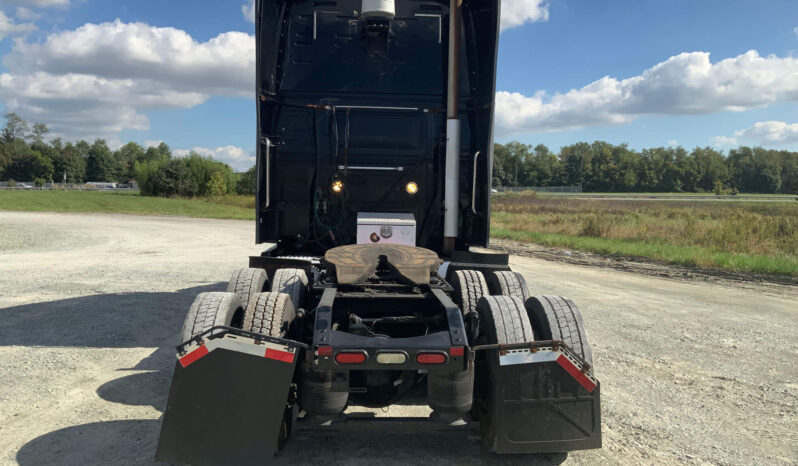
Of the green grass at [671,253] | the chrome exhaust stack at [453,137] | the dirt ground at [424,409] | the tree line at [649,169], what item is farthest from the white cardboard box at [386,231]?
the tree line at [649,169]

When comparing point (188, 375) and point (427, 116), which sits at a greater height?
point (427, 116)

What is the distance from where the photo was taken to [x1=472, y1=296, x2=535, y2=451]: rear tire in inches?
125

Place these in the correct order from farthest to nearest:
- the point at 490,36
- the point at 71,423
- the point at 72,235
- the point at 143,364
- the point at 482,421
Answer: the point at 72,235, the point at 490,36, the point at 143,364, the point at 71,423, the point at 482,421

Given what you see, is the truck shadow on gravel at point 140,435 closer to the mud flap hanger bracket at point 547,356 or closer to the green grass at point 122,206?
the mud flap hanger bracket at point 547,356

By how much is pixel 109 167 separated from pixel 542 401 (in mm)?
127037

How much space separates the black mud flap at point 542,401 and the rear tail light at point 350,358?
0.77m

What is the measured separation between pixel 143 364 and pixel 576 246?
1548 centimetres

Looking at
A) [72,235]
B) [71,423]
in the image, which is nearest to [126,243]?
[72,235]

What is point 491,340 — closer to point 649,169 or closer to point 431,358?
point 431,358

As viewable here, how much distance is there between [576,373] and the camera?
3133mm

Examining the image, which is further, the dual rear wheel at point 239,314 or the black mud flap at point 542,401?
the dual rear wheel at point 239,314

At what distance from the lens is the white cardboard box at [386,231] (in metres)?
5.86

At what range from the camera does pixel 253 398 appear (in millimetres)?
3053

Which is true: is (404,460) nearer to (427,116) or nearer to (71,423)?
(71,423)
